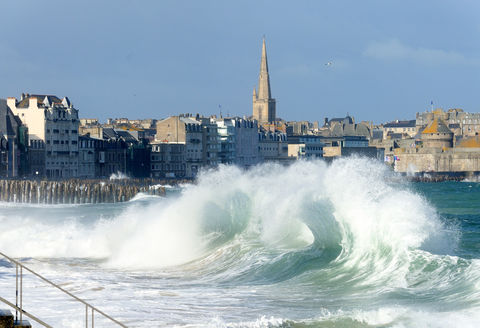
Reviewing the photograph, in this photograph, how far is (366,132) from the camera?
184 metres

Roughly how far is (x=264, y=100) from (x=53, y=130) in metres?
102

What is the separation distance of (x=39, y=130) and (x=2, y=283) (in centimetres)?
7349

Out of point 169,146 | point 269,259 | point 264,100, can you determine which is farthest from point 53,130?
point 264,100

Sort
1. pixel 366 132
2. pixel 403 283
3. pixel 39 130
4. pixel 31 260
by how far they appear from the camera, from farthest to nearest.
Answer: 1. pixel 366 132
2. pixel 39 130
3. pixel 31 260
4. pixel 403 283

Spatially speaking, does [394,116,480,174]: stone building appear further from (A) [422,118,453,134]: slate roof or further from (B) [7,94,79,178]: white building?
(B) [7,94,79,178]: white building

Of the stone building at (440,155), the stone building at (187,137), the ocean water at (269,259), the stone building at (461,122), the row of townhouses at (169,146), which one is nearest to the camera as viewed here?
the ocean water at (269,259)

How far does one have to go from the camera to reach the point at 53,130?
3708 inches

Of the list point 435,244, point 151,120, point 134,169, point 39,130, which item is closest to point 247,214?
point 435,244

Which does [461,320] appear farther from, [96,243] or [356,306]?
[96,243]

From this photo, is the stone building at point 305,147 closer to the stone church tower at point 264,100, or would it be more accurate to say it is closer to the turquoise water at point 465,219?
the stone church tower at point 264,100

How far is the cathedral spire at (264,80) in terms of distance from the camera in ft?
637

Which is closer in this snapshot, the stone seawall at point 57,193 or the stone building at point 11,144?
the stone seawall at point 57,193

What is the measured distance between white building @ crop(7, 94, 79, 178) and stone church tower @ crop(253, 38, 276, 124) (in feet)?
318

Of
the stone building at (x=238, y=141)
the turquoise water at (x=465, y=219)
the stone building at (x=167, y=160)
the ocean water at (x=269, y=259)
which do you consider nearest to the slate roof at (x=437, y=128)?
the stone building at (x=238, y=141)
